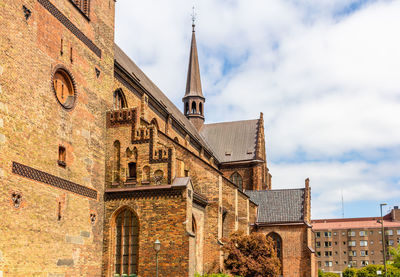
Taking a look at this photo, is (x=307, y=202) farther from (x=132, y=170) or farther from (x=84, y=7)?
(x=84, y=7)

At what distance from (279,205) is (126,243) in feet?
81.8

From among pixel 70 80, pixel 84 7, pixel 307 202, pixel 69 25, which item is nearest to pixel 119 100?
pixel 84 7

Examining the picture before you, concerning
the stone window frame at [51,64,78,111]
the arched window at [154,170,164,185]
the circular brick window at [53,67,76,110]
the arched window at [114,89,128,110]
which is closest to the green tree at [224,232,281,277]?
the arched window at [154,170,164,185]

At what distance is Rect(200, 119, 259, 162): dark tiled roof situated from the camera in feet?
176

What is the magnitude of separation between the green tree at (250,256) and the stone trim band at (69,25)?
14.6 metres

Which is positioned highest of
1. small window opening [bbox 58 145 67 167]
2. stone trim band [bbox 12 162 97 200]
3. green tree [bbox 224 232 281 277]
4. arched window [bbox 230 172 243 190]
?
arched window [bbox 230 172 243 190]

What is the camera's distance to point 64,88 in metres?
20.1

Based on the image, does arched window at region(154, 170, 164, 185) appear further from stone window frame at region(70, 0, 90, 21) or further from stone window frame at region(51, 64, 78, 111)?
stone window frame at region(70, 0, 90, 21)

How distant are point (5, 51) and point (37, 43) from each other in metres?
1.99

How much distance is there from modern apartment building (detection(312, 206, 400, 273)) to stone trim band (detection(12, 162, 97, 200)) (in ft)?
324

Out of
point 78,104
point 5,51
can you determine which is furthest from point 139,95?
point 5,51

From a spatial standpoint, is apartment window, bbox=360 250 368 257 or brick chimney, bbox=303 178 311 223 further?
apartment window, bbox=360 250 368 257

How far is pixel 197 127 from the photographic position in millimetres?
57375

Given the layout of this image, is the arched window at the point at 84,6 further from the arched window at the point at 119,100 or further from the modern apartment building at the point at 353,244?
the modern apartment building at the point at 353,244
